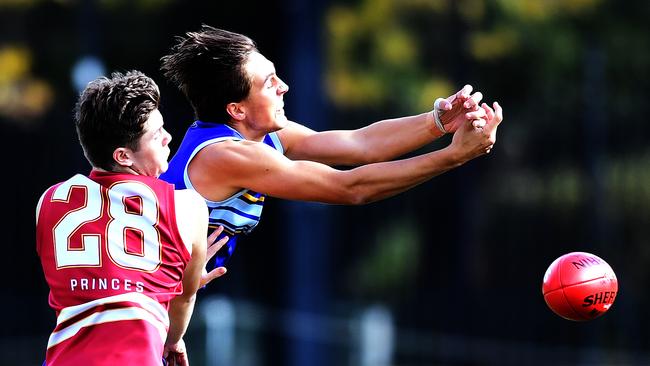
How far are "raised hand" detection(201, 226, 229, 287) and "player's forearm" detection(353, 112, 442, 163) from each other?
986 millimetres

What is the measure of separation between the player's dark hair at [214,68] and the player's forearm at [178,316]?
1042 millimetres

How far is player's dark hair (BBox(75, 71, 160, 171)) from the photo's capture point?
4.71 m

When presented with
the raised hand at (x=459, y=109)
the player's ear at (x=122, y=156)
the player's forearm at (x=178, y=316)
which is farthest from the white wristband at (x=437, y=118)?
the player's ear at (x=122, y=156)

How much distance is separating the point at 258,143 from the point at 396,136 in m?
0.78

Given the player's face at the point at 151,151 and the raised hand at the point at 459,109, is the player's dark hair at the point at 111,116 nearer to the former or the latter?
the player's face at the point at 151,151

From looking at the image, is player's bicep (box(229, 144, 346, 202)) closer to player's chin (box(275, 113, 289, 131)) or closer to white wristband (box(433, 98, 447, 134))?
player's chin (box(275, 113, 289, 131))

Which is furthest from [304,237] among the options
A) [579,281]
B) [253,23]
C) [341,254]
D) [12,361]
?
[579,281]

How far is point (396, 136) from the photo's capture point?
5918mm

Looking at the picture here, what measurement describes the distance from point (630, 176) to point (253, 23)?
466 cm

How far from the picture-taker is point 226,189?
18.1ft

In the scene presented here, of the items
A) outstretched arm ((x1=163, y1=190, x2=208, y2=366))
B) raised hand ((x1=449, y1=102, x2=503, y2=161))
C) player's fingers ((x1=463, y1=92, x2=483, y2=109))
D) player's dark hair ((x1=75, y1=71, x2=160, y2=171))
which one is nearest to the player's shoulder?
outstretched arm ((x1=163, y1=190, x2=208, y2=366))

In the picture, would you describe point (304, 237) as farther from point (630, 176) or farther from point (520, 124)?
point (630, 176)

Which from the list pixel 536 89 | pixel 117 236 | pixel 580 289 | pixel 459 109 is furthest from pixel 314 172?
pixel 536 89

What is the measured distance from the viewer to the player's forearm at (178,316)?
16.8ft
